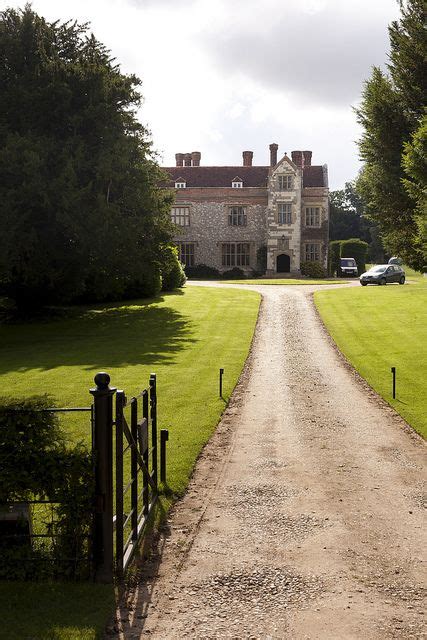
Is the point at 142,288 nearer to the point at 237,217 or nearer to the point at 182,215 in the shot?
the point at 182,215

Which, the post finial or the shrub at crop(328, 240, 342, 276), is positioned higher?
the shrub at crop(328, 240, 342, 276)

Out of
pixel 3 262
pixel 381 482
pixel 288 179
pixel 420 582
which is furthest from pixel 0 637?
pixel 288 179

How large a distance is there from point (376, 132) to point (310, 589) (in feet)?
87.7

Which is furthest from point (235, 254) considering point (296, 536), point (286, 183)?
point (296, 536)

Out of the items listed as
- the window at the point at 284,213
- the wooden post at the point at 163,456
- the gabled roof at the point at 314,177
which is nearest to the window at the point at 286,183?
the window at the point at 284,213

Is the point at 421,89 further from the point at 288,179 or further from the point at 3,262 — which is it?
the point at 288,179

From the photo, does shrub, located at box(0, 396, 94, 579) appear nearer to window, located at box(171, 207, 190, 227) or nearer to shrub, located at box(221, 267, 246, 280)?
shrub, located at box(221, 267, 246, 280)

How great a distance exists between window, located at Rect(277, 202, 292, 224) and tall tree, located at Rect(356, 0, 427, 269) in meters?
34.0

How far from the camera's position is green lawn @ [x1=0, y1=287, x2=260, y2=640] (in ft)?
19.5

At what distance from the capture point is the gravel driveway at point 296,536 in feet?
18.9

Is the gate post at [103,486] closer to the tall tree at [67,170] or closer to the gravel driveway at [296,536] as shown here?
the gravel driveway at [296,536]

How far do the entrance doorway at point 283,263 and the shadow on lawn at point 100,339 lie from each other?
104 ft

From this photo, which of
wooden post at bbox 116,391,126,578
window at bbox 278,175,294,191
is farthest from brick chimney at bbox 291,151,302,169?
wooden post at bbox 116,391,126,578

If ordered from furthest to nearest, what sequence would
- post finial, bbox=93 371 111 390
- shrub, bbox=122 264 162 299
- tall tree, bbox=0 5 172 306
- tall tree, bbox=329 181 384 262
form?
tall tree, bbox=329 181 384 262
shrub, bbox=122 264 162 299
tall tree, bbox=0 5 172 306
post finial, bbox=93 371 111 390
